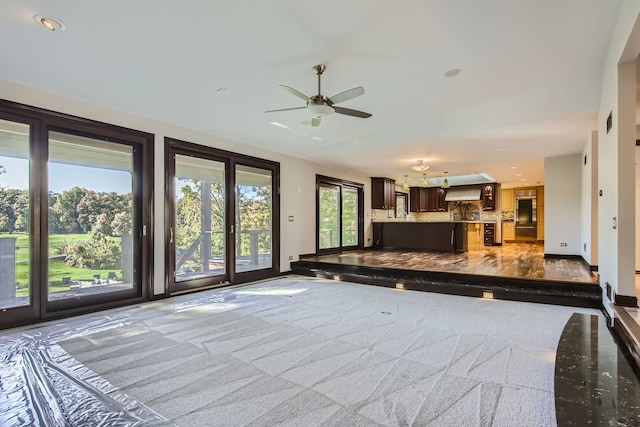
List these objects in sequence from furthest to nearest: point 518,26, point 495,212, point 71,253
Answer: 1. point 495,212
2. point 71,253
3. point 518,26

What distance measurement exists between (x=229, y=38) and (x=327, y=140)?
347 centimetres

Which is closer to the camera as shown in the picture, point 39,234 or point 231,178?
point 39,234

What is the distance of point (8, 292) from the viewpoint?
3617 millimetres

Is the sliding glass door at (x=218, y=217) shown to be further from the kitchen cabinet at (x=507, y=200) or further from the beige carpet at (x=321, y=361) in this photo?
the kitchen cabinet at (x=507, y=200)

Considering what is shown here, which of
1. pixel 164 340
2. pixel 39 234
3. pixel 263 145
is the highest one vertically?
pixel 263 145

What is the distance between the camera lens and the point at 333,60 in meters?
3.27

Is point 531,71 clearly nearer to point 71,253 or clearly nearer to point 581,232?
point 581,232

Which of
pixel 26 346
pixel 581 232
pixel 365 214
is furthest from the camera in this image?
pixel 365 214

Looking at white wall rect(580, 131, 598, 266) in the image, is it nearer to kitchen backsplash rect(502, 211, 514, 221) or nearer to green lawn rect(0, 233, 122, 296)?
green lawn rect(0, 233, 122, 296)

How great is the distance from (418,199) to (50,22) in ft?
41.0

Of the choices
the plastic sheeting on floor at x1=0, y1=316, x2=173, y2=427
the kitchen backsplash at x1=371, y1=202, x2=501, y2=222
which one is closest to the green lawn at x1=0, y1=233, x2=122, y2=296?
the plastic sheeting on floor at x1=0, y1=316, x2=173, y2=427

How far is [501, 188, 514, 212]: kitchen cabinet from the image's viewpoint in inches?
523

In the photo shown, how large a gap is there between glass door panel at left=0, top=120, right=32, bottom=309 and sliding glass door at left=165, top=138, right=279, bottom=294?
5.50 feet

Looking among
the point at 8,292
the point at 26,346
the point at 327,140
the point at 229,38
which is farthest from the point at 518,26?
the point at 8,292
